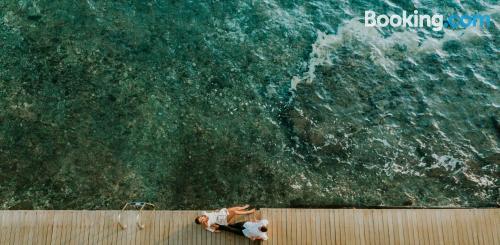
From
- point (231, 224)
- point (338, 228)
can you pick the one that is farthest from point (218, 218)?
point (338, 228)

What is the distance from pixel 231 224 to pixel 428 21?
9939 millimetres

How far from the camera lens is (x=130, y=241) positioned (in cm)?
1038

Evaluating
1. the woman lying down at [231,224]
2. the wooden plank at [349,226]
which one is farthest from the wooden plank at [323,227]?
the woman lying down at [231,224]

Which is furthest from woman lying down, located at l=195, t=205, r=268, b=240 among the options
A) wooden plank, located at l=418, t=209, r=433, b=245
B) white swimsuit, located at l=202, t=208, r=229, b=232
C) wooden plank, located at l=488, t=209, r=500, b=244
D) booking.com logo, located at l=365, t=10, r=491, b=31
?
booking.com logo, located at l=365, t=10, r=491, b=31

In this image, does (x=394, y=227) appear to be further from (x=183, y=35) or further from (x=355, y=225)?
(x=183, y=35)

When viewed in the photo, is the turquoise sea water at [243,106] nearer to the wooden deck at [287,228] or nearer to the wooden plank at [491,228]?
the wooden deck at [287,228]

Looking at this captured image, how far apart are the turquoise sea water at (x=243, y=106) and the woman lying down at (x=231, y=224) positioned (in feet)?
7.08

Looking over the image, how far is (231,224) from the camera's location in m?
10.4

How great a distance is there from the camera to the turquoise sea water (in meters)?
12.8

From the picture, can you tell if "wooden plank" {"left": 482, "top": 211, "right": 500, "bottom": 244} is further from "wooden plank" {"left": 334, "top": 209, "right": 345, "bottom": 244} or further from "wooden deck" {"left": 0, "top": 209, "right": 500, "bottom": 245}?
"wooden plank" {"left": 334, "top": 209, "right": 345, "bottom": 244}

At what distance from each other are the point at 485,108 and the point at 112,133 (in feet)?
35.3

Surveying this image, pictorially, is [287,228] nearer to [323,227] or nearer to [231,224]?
[323,227]

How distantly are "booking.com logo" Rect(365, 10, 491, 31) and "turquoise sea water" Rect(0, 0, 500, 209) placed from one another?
25 centimetres

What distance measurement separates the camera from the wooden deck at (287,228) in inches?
409
